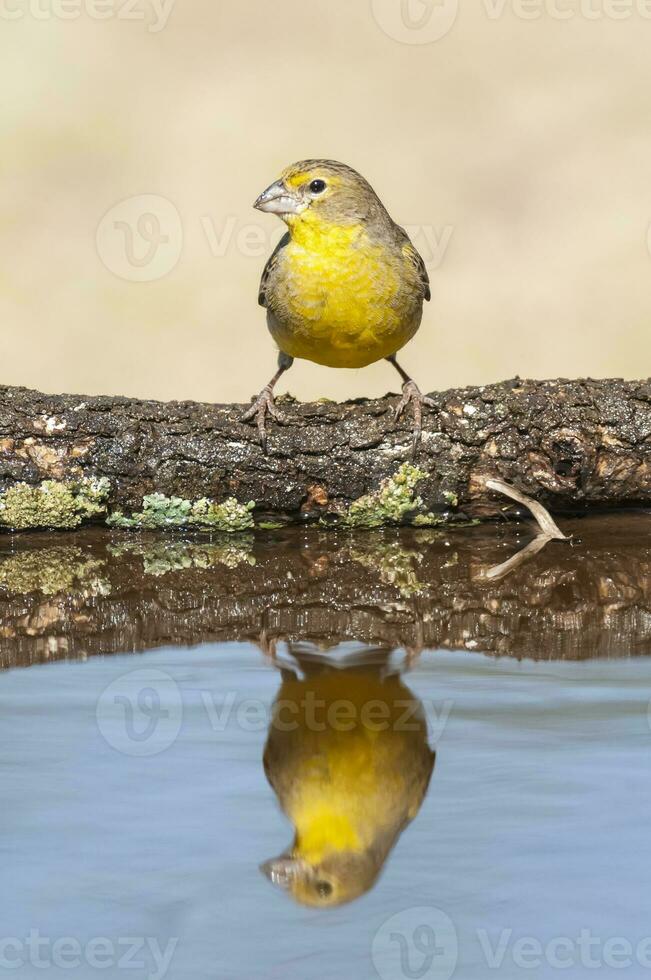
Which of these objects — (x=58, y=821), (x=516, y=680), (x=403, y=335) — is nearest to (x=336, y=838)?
(x=58, y=821)

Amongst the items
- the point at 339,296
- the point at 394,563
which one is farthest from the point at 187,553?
the point at 339,296

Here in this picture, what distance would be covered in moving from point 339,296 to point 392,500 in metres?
0.95

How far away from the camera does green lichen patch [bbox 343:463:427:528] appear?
5590 mm

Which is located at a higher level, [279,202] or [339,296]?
[279,202]

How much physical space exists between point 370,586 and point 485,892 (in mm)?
2479

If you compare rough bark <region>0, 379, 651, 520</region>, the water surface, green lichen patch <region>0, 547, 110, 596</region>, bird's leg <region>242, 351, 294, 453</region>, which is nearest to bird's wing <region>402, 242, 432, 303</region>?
rough bark <region>0, 379, 651, 520</region>

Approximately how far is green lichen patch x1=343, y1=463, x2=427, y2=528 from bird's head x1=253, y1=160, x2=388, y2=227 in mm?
1294

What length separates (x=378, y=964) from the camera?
212 cm

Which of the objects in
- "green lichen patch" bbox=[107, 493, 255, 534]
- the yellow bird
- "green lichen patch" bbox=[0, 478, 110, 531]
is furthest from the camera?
the yellow bird

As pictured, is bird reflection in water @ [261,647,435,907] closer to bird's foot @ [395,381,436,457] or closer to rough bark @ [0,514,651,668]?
rough bark @ [0,514,651,668]

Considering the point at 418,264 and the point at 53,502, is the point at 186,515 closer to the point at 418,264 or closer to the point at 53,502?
the point at 53,502

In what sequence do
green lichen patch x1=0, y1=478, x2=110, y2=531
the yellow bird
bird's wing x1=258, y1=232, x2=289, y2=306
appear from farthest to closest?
bird's wing x1=258, y1=232, x2=289, y2=306, the yellow bird, green lichen patch x1=0, y1=478, x2=110, y2=531

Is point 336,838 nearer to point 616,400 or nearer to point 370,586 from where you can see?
point 370,586

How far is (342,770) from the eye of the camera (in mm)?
2902
